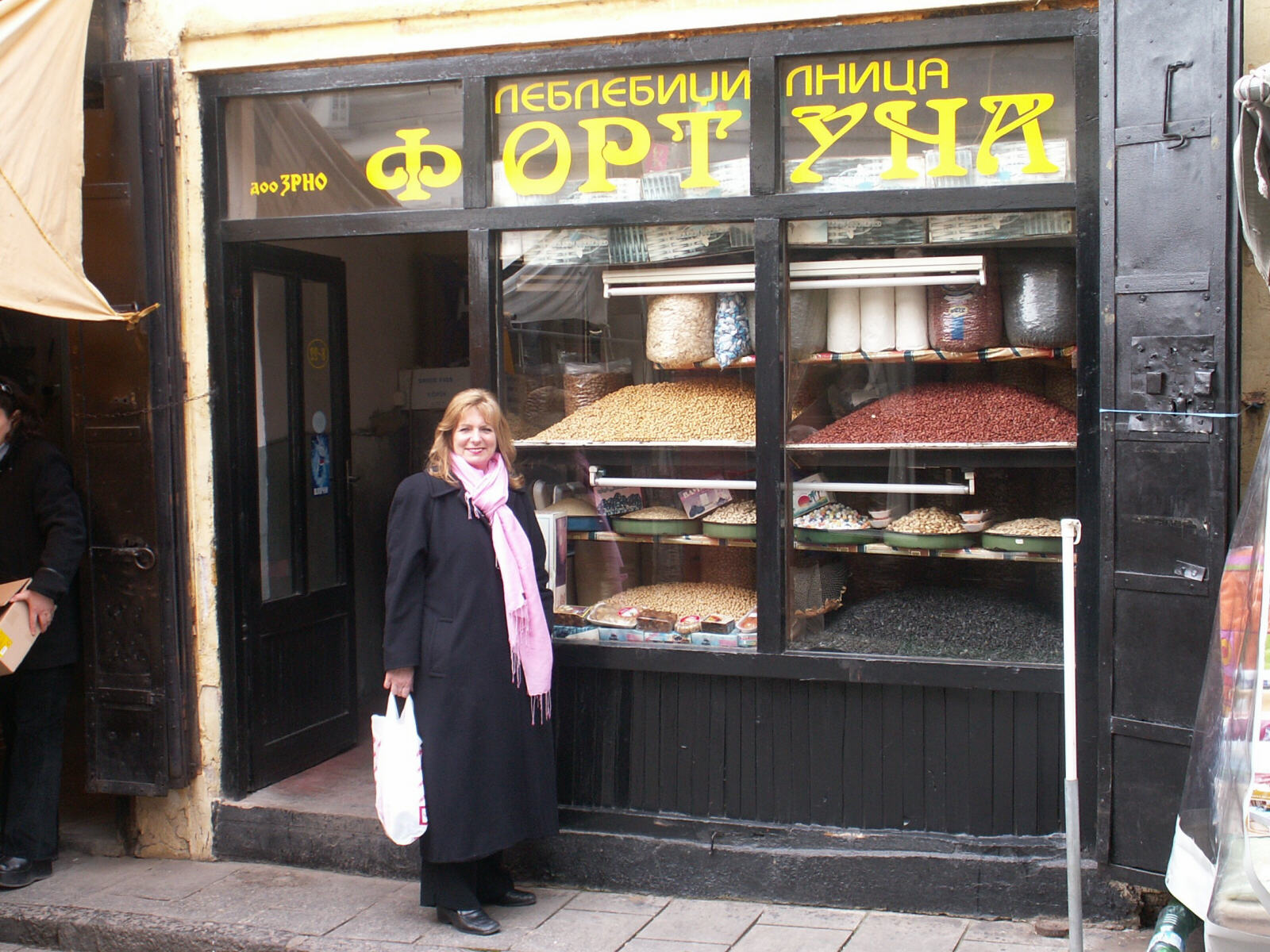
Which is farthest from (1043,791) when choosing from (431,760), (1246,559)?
(431,760)

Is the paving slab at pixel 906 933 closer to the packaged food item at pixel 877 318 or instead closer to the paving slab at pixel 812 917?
the paving slab at pixel 812 917

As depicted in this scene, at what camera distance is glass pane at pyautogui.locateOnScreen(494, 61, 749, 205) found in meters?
4.31

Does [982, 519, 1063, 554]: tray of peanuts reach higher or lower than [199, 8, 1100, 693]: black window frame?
lower

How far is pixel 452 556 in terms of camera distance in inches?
161

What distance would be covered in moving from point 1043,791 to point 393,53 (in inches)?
138

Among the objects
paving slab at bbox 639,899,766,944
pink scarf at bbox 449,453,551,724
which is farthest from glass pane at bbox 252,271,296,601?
paving slab at bbox 639,899,766,944

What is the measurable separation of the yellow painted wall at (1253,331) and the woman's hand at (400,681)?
108 inches

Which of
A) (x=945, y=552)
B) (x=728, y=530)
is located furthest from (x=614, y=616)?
(x=945, y=552)

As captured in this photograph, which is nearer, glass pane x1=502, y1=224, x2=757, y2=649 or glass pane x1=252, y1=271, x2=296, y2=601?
glass pane x1=502, y1=224, x2=757, y2=649

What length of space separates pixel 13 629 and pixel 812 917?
9.86 feet

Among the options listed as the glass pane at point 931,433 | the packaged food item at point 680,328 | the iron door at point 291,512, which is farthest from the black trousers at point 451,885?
the packaged food item at point 680,328

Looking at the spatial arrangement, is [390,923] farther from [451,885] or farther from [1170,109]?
[1170,109]

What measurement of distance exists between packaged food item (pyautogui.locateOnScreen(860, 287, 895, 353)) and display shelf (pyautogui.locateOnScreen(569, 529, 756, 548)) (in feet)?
2.77

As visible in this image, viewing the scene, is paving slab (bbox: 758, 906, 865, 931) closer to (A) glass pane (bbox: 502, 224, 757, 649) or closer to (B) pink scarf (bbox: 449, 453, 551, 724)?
(A) glass pane (bbox: 502, 224, 757, 649)
